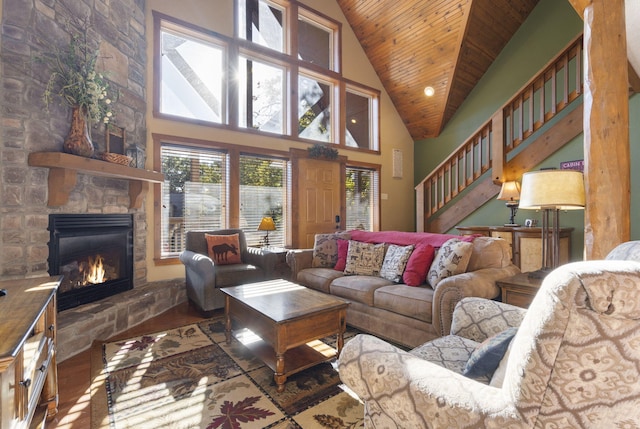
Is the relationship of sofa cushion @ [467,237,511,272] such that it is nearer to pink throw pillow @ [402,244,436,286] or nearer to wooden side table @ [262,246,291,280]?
pink throw pillow @ [402,244,436,286]

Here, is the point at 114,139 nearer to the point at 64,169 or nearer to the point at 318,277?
the point at 64,169

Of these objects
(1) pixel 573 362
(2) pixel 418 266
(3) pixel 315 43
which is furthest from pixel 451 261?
(3) pixel 315 43

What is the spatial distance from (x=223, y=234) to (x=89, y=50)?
235cm

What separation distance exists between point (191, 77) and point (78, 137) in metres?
2.18

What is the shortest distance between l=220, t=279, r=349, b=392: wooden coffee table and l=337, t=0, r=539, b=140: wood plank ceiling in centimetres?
500

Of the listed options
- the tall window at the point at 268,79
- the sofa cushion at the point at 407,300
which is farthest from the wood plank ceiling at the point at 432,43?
the sofa cushion at the point at 407,300

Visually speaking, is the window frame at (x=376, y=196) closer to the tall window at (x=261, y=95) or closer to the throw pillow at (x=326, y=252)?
the tall window at (x=261, y=95)

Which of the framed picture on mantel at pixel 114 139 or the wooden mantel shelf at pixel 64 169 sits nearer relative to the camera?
the wooden mantel shelf at pixel 64 169

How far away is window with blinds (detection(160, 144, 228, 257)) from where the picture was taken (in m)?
4.16

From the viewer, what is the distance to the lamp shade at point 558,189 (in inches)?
81.3

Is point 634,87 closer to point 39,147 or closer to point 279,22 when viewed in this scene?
point 279,22

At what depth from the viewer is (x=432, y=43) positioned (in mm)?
5473

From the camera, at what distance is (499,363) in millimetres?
1003

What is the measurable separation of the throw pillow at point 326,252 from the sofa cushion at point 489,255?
1487mm
